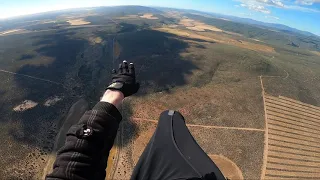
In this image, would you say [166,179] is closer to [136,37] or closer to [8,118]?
[8,118]

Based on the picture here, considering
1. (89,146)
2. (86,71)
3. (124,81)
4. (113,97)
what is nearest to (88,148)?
(89,146)

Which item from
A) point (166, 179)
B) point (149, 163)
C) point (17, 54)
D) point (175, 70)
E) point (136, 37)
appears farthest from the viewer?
point (136, 37)

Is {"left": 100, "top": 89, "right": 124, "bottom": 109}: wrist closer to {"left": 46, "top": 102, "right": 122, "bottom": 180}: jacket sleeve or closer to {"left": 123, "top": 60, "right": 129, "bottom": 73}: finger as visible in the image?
{"left": 46, "top": 102, "right": 122, "bottom": 180}: jacket sleeve

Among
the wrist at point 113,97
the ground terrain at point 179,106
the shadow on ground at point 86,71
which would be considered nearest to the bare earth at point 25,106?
the ground terrain at point 179,106

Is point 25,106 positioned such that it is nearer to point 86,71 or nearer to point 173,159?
point 86,71

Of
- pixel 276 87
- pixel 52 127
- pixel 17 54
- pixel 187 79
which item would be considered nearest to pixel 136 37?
pixel 17 54

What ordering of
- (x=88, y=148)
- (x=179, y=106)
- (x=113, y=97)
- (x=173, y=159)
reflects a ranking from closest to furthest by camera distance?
(x=88, y=148), (x=113, y=97), (x=173, y=159), (x=179, y=106)

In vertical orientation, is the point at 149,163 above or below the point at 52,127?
above
